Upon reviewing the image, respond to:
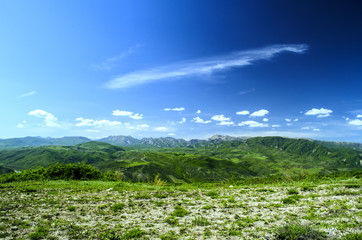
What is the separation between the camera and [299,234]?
27.3 ft

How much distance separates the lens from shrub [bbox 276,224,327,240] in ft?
27.0

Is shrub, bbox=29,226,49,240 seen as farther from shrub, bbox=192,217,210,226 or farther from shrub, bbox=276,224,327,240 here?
shrub, bbox=276,224,327,240

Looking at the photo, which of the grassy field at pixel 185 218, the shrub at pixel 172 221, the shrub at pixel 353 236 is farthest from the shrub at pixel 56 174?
the shrub at pixel 353 236

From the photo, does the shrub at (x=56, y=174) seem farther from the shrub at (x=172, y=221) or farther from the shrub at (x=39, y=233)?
the shrub at (x=172, y=221)

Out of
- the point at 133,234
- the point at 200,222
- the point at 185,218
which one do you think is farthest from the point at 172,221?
the point at 133,234

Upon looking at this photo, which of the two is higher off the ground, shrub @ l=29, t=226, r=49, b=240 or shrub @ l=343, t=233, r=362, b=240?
shrub @ l=343, t=233, r=362, b=240

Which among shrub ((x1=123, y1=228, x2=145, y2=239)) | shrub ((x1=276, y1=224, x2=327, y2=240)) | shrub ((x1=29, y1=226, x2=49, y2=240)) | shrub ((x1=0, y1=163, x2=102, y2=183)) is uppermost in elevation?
shrub ((x1=276, y1=224, x2=327, y2=240))

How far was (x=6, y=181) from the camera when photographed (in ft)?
88.5

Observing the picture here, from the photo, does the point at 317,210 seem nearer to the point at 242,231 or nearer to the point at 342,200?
the point at 342,200

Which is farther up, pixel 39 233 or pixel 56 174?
pixel 39 233

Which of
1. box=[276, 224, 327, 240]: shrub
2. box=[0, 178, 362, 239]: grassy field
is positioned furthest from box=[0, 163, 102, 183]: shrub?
box=[276, 224, 327, 240]: shrub

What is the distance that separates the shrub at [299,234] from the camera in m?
8.22

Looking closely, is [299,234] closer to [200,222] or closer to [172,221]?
[200,222]

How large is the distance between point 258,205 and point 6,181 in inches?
1387
